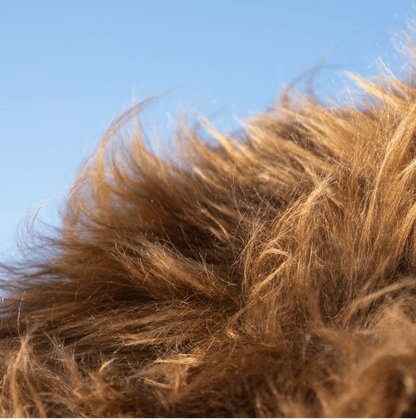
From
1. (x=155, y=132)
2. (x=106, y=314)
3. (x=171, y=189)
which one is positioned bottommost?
(x=106, y=314)

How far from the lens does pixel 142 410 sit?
516 mm

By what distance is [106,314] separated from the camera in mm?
780

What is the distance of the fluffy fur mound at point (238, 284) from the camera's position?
0.50 meters

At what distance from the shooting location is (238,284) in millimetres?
736

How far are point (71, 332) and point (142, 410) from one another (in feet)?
1.02

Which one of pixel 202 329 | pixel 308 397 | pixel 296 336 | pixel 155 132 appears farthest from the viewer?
pixel 155 132

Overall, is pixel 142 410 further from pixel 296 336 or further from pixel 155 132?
pixel 155 132

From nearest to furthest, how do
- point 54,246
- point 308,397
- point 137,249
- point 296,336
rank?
point 308,397 < point 296,336 < point 137,249 < point 54,246

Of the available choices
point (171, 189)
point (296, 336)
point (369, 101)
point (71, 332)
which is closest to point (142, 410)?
point (296, 336)

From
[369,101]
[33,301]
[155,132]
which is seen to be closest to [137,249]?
[33,301]

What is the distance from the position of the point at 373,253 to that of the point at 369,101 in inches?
20.6

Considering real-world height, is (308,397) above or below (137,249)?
below

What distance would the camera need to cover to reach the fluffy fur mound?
50 centimetres

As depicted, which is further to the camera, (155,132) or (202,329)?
(155,132)
